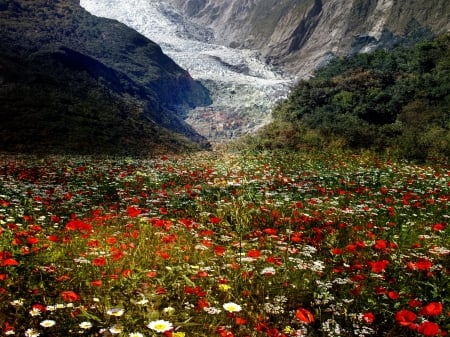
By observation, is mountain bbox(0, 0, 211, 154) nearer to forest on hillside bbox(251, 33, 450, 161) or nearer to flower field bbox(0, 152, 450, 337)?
forest on hillside bbox(251, 33, 450, 161)

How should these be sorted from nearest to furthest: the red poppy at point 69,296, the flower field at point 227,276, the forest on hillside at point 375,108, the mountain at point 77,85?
the red poppy at point 69,296 < the flower field at point 227,276 < the forest on hillside at point 375,108 < the mountain at point 77,85

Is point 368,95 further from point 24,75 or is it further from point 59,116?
point 24,75

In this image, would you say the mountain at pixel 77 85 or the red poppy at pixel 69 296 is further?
the mountain at pixel 77 85

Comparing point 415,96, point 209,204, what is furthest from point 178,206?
point 415,96

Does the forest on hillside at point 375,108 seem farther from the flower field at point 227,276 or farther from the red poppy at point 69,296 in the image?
the red poppy at point 69,296

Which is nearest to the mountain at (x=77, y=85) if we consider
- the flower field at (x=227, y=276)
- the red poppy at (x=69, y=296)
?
the flower field at (x=227, y=276)

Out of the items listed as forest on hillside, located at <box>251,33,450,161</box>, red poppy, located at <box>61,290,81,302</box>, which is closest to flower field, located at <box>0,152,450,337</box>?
red poppy, located at <box>61,290,81,302</box>

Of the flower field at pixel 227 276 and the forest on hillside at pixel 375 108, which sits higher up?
the forest on hillside at pixel 375 108
